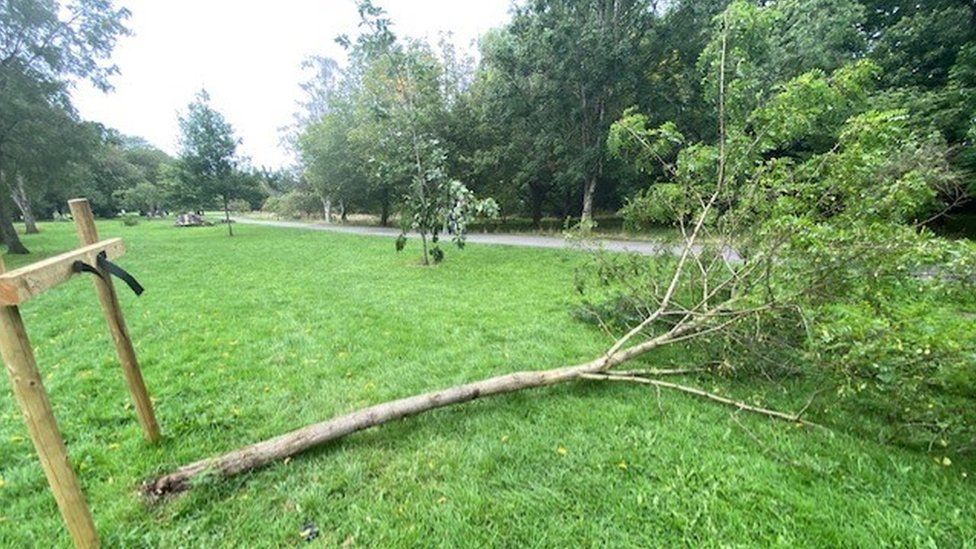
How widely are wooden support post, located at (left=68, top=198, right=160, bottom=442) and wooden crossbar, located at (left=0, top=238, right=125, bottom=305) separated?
0.15 metres

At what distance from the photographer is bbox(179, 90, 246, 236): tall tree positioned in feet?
54.9

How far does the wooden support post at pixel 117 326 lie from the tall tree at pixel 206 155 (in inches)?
721

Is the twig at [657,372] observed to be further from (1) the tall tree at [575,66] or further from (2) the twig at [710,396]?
(1) the tall tree at [575,66]

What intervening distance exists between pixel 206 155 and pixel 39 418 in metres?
19.7

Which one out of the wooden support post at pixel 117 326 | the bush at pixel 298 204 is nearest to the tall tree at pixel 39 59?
the wooden support post at pixel 117 326

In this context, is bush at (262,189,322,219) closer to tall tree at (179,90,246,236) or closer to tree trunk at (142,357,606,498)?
tall tree at (179,90,246,236)

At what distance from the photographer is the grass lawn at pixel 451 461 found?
1.90m

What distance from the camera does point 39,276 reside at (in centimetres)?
157

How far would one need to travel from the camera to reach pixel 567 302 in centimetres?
572

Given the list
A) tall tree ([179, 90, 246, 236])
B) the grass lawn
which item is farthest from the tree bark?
the grass lawn

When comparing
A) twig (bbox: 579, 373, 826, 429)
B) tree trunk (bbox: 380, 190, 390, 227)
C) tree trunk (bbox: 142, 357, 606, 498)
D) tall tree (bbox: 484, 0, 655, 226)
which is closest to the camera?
tree trunk (bbox: 142, 357, 606, 498)

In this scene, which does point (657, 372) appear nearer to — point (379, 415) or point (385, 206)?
point (379, 415)

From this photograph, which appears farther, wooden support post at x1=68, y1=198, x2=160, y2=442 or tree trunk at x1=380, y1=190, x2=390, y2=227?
tree trunk at x1=380, y1=190, x2=390, y2=227

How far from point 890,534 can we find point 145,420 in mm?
4118
